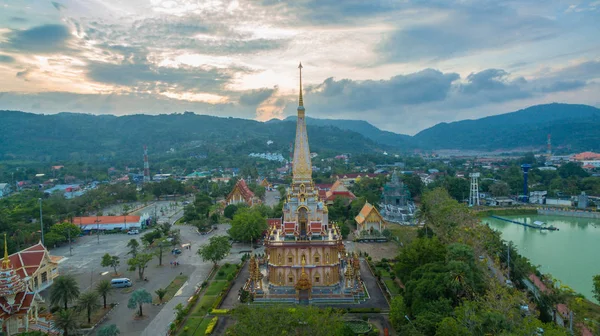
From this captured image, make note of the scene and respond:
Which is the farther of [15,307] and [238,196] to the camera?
[238,196]

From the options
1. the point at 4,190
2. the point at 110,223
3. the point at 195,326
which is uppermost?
the point at 4,190

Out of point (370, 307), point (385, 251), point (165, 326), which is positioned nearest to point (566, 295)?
point (370, 307)

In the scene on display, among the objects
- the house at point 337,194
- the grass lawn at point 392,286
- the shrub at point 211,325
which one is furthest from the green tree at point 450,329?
the house at point 337,194

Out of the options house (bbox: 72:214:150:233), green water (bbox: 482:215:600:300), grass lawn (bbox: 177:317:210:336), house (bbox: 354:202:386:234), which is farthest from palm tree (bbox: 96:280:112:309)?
green water (bbox: 482:215:600:300)

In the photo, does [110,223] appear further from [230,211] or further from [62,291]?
[62,291]

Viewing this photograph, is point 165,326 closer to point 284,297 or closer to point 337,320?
point 284,297

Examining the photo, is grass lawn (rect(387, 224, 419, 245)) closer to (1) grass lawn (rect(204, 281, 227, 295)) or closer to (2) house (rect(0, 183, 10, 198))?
(1) grass lawn (rect(204, 281, 227, 295))

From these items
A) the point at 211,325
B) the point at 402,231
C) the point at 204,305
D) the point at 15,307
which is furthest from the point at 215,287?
the point at 402,231
